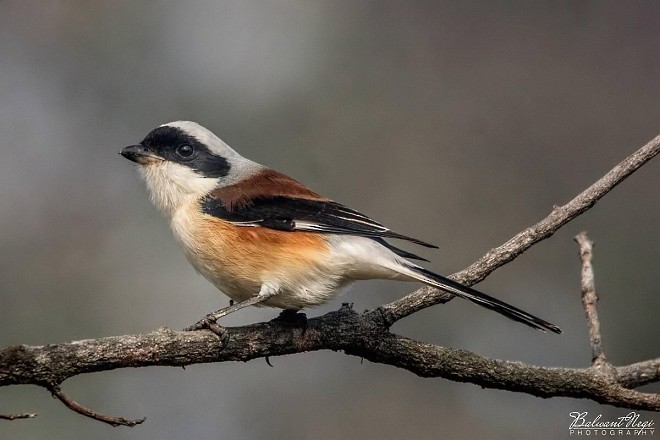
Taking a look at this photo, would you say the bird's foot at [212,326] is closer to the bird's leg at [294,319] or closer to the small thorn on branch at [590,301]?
the bird's leg at [294,319]

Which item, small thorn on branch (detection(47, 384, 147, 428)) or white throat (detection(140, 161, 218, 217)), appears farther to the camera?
white throat (detection(140, 161, 218, 217))

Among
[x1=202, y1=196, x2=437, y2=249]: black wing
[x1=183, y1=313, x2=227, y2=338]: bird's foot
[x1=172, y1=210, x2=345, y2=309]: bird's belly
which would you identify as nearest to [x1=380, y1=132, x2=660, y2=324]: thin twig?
[x1=202, y1=196, x2=437, y2=249]: black wing

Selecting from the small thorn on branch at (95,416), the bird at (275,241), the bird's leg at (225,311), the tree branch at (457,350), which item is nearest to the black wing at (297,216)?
the bird at (275,241)

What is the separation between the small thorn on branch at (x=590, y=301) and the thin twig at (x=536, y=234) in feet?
1.01

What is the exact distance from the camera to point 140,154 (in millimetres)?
3756

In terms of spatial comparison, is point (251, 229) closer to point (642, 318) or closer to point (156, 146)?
point (156, 146)

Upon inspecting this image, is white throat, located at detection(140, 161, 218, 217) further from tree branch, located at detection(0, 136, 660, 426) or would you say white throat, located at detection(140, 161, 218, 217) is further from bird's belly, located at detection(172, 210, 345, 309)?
tree branch, located at detection(0, 136, 660, 426)

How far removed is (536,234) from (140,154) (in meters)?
1.82

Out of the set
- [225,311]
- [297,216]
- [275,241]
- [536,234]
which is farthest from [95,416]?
[536,234]

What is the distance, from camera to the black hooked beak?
147 inches

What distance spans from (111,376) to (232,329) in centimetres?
267

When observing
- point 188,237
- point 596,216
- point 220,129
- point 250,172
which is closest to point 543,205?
point 596,216

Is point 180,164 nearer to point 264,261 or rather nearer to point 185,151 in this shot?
point 185,151

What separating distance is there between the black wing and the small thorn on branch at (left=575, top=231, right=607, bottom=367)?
73 centimetres
